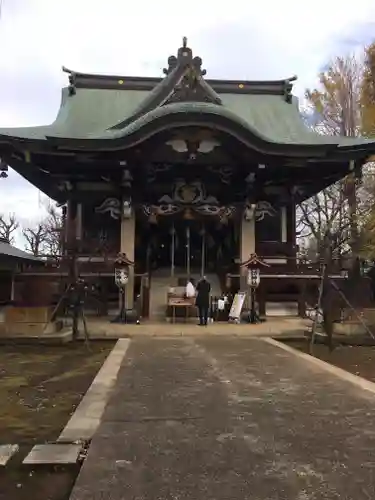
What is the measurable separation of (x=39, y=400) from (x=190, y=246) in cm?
1669

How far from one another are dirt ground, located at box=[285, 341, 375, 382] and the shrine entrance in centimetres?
870

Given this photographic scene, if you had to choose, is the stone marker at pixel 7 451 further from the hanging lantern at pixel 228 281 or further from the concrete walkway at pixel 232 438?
the hanging lantern at pixel 228 281

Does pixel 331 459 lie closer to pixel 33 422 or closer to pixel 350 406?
pixel 350 406

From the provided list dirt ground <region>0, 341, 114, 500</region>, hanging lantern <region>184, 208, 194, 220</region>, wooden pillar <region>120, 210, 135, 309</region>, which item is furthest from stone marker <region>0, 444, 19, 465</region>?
hanging lantern <region>184, 208, 194, 220</region>

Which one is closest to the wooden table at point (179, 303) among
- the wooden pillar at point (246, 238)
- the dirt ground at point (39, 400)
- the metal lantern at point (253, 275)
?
the metal lantern at point (253, 275)

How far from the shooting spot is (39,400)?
6848 mm

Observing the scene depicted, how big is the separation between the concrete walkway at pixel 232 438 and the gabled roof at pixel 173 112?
10883mm

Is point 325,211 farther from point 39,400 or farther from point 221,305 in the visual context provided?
point 39,400

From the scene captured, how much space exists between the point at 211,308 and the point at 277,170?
18.8 ft

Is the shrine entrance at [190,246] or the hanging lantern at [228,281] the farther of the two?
the shrine entrance at [190,246]

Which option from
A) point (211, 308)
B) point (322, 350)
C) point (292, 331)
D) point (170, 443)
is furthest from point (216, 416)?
point (211, 308)

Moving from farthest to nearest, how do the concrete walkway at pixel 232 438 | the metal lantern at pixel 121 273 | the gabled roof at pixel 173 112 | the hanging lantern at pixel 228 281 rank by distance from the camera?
the hanging lantern at pixel 228 281 < the gabled roof at pixel 173 112 < the metal lantern at pixel 121 273 < the concrete walkway at pixel 232 438

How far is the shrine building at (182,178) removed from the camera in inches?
697

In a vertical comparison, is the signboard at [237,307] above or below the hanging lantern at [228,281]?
below
